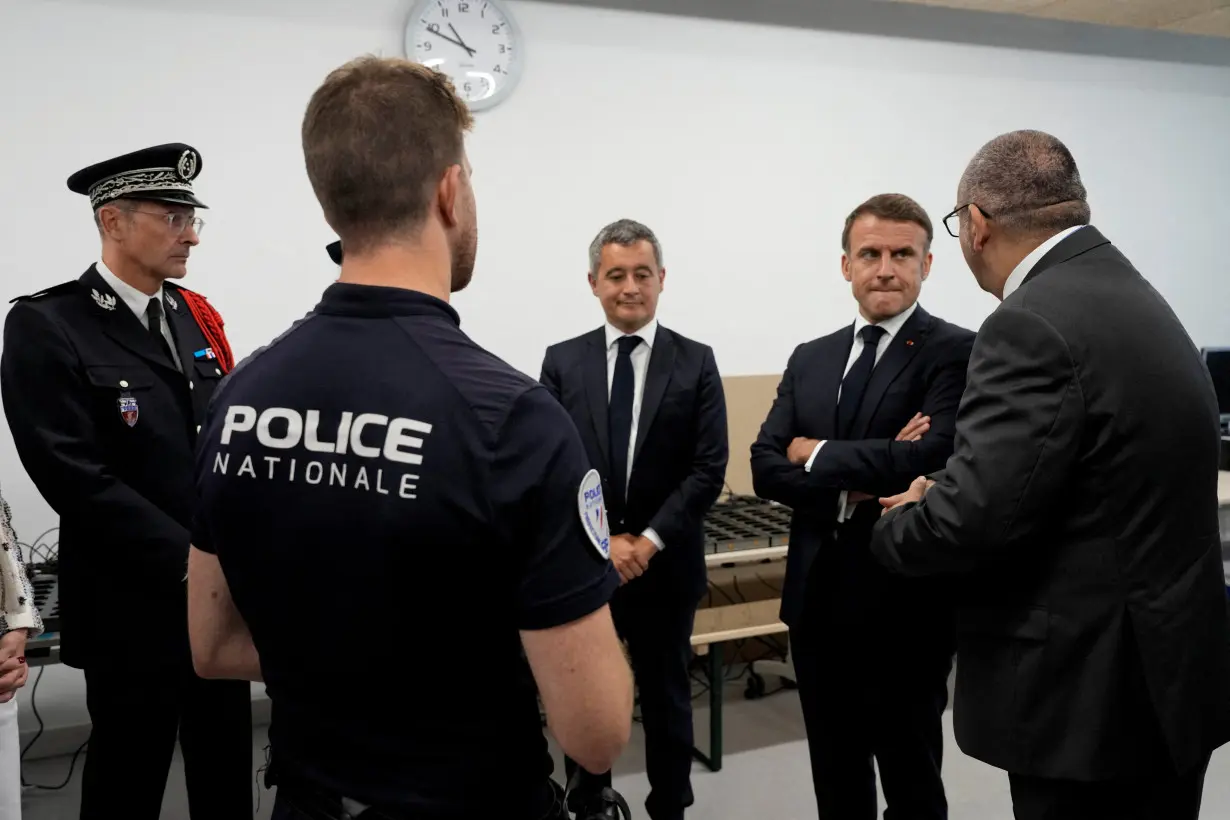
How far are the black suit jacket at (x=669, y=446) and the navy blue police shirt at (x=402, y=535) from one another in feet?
4.91

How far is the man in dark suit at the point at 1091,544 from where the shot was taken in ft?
4.55

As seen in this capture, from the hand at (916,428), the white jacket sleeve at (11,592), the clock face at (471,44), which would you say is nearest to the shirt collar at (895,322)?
the hand at (916,428)

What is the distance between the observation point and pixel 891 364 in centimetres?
214

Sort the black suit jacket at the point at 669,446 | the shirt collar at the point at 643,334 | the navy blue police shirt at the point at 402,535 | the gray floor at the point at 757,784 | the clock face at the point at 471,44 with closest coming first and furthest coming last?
1. the navy blue police shirt at the point at 402,535
2. the black suit jacket at the point at 669,446
3. the shirt collar at the point at 643,334
4. the gray floor at the point at 757,784
5. the clock face at the point at 471,44

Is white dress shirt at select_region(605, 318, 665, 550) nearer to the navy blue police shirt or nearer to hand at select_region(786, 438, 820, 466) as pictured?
hand at select_region(786, 438, 820, 466)

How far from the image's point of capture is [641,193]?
152 inches

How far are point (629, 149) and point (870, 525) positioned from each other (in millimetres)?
2258

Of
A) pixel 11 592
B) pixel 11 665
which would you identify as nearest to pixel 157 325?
pixel 11 592

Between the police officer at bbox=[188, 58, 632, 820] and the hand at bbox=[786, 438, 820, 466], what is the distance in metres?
1.29

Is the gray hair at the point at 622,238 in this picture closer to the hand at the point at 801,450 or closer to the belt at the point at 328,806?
Answer: the hand at the point at 801,450

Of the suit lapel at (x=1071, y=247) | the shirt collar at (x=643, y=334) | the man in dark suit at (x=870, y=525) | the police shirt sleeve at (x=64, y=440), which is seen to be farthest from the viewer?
the shirt collar at (x=643, y=334)

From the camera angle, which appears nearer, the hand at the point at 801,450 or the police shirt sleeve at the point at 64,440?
the police shirt sleeve at the point at 64,440

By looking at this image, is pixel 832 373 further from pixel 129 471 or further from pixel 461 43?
pixel 461 43

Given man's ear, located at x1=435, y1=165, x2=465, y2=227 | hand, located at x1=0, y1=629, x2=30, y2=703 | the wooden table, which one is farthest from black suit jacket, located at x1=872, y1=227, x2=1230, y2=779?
hand, located at x1=0, y1=629, x2=30, y2=703
